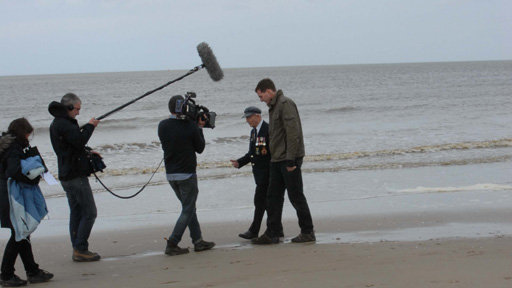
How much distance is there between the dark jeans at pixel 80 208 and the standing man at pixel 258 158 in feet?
5.21

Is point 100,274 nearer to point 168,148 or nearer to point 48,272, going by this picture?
point 48,272

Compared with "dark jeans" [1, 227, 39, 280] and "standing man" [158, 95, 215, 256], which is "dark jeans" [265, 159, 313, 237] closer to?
"standing man" [158, 95, 215, 256]

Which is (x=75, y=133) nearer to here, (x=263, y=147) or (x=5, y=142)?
(x=5, y=142)

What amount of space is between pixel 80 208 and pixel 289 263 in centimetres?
220

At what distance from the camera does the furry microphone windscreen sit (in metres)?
6.00

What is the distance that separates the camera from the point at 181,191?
5.86 meters

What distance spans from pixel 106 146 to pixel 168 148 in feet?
48.4

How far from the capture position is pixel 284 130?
19.4 feet

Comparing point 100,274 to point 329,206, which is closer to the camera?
point 100,274

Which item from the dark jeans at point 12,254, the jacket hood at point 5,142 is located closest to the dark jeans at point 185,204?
the dark jeans at point 12,254

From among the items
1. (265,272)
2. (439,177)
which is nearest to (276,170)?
(265,272)

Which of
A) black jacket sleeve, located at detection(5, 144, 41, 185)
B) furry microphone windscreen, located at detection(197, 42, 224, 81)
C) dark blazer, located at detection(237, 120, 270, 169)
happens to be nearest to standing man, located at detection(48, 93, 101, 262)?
black jacket sleeve, located at detection(5, 144, 41, 185)

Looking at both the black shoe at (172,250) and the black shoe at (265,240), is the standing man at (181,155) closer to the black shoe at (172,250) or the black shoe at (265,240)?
the black shoe at (172,250)

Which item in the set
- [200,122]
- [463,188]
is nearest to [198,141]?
[200,122]
